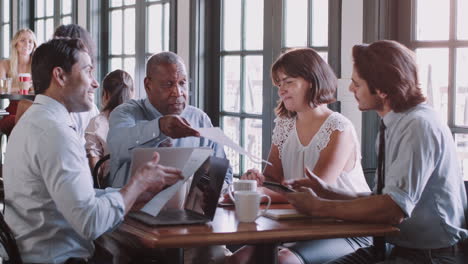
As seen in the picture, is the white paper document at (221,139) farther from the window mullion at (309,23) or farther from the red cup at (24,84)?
the red cup at (24,84)

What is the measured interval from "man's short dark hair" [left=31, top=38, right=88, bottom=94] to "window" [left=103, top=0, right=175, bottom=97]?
3.15m

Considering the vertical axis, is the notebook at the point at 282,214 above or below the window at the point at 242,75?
below

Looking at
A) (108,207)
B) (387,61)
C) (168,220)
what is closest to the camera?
(108,207)

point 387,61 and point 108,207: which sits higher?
point 387,61

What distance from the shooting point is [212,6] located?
17.0ft

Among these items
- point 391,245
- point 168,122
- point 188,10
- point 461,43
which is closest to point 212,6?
point 188,10

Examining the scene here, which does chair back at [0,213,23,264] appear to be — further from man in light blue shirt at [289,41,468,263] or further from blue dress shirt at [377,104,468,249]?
blue dress shirt at [377,104,468,249]

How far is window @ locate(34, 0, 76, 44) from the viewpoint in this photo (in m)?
7.87

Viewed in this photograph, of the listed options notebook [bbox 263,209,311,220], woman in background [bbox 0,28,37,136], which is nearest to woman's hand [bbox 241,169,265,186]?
notebook [bbox 263,209,311,220]

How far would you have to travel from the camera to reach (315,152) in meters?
3.02

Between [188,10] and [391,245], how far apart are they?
10.2 feet

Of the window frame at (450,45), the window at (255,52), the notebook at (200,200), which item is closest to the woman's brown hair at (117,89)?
the window at (255,52)

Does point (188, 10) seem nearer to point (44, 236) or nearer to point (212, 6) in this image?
point (212, 6)

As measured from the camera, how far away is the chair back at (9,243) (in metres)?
2.12
